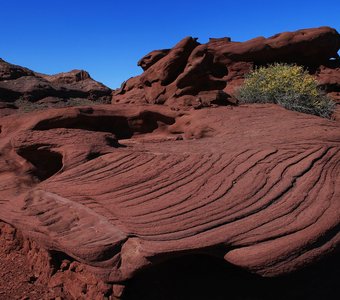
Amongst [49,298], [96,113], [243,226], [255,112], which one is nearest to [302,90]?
[255,112]

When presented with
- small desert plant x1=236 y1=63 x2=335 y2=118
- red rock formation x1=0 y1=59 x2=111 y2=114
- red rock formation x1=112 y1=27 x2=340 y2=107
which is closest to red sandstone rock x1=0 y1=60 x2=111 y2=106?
red rock formation x1=0 y1=59 x2=111 y2=114

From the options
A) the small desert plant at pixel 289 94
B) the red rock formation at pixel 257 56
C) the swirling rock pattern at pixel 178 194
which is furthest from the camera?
the red rock formation at pixel 257 56

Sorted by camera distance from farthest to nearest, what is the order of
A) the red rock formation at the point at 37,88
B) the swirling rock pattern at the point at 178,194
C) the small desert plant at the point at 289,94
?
the red rock formation at the point at 37,88, the small desert plant at the point at 289,94, the swirling rock pattern at the point at 178,194

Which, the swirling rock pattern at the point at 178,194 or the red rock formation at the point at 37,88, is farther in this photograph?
the red rock formation at the point at 37,88

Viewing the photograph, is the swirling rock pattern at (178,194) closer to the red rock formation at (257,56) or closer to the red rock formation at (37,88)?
the red rock formation at (257,56)

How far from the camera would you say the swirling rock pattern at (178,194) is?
3477mm

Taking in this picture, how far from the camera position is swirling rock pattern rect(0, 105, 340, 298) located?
3.48 meters

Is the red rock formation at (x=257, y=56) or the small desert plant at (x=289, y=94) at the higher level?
the red rock formation at (x=257, y=56)

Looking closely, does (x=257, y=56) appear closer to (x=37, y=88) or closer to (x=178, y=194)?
(x=37, y=88)

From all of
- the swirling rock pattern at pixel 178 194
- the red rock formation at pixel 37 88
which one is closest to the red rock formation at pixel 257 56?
the red rock formation at pixel 37 88

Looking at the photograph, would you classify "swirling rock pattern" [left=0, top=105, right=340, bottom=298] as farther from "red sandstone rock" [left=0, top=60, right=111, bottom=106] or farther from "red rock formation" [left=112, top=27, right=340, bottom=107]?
"red sandstone rock" [left=0, top=60, right=111, bottom=106]

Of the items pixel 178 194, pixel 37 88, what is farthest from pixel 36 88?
pixel 178 194

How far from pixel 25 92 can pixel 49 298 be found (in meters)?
16.2

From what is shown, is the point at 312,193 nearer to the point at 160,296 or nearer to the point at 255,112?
the point at 160,296
